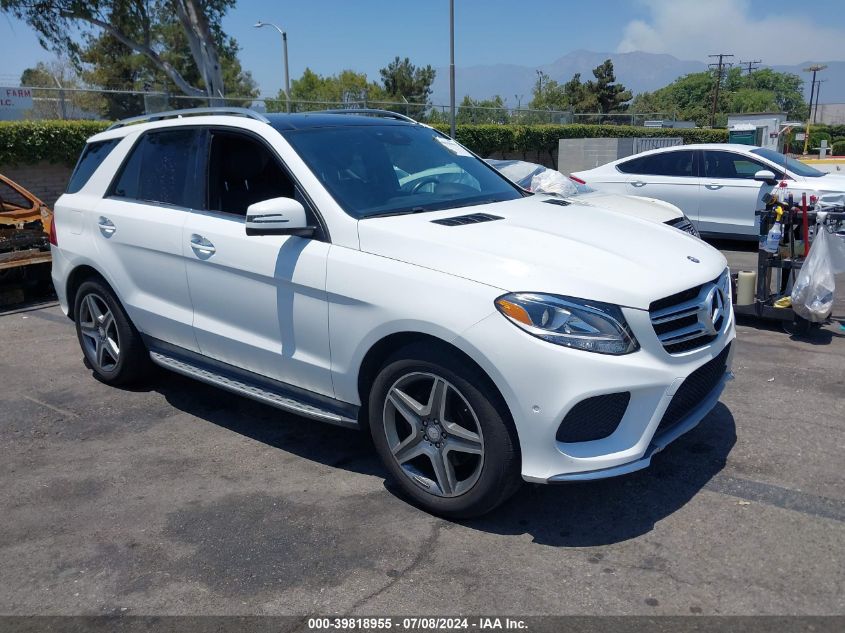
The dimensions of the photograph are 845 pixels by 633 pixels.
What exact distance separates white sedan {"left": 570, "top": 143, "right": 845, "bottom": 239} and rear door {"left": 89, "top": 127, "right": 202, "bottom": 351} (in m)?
8.18

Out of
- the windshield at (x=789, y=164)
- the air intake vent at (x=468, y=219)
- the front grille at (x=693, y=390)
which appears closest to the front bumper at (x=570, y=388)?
the front grille at (x=693, y=390)

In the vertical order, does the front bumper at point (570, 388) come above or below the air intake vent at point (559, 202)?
below

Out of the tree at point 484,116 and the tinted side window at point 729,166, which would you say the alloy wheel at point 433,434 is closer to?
the tinted side window at point 729,166

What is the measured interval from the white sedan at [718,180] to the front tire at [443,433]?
27.3 feet

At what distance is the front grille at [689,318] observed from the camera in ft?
11.1

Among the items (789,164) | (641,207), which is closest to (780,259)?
(641,207)

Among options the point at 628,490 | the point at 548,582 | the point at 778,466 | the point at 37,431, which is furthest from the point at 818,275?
the point at 37,431

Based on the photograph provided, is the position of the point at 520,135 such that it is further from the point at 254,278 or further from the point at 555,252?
the point at 555,252

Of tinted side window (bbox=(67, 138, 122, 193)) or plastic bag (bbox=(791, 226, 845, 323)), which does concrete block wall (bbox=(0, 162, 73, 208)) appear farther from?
plastic bag (bbox=(791, 226, 845, 323))

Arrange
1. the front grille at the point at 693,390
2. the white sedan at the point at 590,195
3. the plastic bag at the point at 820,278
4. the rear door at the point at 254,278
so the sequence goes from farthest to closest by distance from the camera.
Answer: the white sedan at the point at 590,195 → the plastic bag at the point at 820,278 → the rear door at the point at 254,278 → the front grille at the point at 693,390

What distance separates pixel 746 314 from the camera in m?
6.88

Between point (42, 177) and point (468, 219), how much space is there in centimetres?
1352

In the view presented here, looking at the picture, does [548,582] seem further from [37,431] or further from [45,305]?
[45,305]

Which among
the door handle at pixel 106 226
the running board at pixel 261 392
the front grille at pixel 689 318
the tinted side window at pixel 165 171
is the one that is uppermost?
the tinted side window at pixel 165 171
